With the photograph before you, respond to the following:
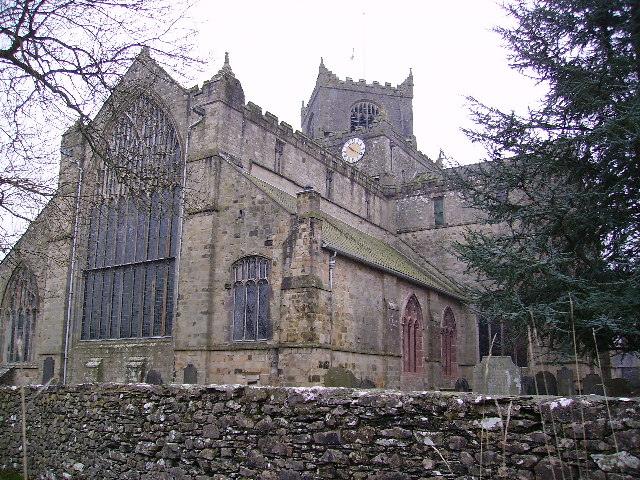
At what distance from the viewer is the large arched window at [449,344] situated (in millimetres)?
26828

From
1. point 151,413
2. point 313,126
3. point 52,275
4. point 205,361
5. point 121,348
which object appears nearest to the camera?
point 151,413

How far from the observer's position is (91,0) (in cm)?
963

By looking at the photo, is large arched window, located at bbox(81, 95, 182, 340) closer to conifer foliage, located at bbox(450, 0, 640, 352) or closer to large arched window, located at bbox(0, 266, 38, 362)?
large arched window, located at bbox(0, 266, 38, 362)

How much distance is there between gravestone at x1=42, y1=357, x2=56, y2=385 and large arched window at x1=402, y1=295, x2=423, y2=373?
13798 mm

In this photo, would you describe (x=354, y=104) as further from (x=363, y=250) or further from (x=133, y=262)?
(x=133, y=262)

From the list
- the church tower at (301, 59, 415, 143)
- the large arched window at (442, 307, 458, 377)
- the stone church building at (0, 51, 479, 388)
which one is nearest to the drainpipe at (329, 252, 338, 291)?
the stone church building at (0, 51, 479, 388)

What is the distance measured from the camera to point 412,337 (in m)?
24.1

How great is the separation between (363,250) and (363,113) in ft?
77.0

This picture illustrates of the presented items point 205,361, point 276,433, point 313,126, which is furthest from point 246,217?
point 313,126

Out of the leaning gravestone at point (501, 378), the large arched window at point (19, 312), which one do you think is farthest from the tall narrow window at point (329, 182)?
the leaning gravestone at point (501, 378)

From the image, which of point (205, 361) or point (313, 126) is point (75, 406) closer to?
point (205, 361)

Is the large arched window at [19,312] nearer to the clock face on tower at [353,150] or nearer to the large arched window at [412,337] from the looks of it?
the large arched window at [412,337]

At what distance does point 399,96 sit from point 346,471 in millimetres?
42057

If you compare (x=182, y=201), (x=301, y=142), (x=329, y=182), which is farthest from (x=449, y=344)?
(x=182, y=201)
